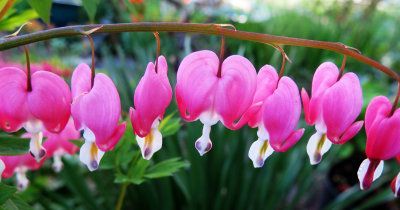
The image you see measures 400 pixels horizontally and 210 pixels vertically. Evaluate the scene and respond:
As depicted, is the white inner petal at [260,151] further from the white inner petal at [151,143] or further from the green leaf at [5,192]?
the green leaf at [5,192]

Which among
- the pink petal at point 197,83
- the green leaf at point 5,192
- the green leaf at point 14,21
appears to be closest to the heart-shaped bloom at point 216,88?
the pink petal at point 197,83

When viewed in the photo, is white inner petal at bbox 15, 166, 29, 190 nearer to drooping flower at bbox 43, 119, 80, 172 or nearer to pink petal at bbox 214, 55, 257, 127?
drooping flower at bbox 43, 119, 80, 172

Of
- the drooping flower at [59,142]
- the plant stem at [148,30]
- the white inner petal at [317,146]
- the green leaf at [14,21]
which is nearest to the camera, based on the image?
the plant stem at [148,30]

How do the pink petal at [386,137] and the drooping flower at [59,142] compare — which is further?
the drooping flower at [59,142]

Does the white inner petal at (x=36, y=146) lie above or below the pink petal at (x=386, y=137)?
below

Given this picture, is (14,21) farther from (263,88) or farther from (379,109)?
(379,109)

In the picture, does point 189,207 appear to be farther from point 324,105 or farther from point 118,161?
point 324,105
